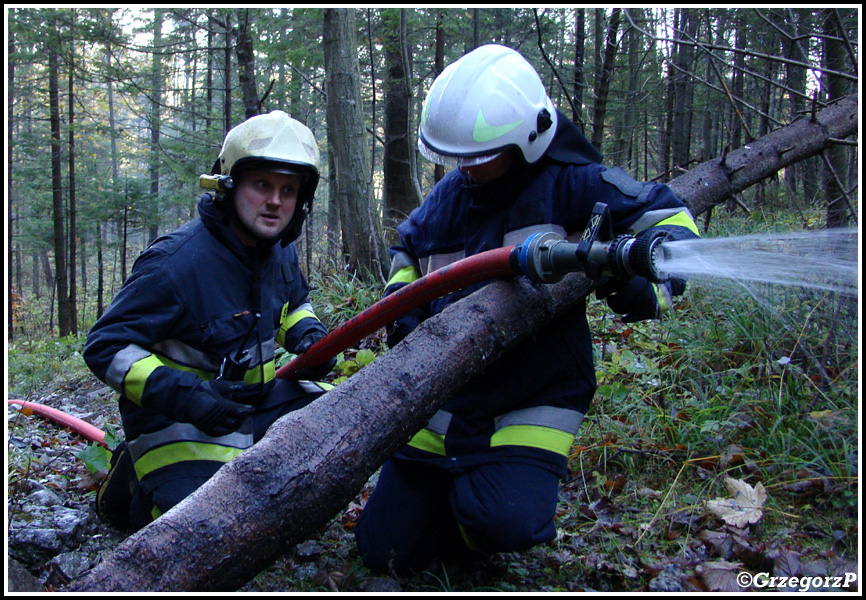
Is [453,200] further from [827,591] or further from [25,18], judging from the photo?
[25,18]

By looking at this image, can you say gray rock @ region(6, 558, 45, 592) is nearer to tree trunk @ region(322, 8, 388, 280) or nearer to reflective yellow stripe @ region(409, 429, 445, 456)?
reflective yellow stripe @ region(409, 429, 445, 456)

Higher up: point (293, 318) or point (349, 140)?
point (349, 140)

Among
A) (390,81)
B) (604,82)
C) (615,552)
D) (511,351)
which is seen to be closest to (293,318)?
(511,351)

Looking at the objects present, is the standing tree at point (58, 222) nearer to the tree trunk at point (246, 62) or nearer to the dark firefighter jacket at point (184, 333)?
the tree trunk at point (246, 62)

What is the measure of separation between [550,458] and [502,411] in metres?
0.30

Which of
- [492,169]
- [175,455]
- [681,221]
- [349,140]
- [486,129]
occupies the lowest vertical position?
[175,455]

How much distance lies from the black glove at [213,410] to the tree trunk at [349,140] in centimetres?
401

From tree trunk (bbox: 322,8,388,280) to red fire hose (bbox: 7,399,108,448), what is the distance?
3.21 meters

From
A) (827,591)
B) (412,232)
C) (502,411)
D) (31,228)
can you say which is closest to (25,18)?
(31,228)

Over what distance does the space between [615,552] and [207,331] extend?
2.17 m

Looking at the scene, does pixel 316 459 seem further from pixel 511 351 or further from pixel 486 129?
Result: pixel 486 129

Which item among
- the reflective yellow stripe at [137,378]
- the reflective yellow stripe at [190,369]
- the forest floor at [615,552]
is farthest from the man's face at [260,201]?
the forest floor at [615,552]

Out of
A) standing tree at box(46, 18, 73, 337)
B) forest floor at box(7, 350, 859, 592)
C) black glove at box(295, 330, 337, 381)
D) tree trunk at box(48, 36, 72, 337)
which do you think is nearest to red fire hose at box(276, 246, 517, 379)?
black glove at box(295, 330, 337, 381)

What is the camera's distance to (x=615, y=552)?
2.62 metres
